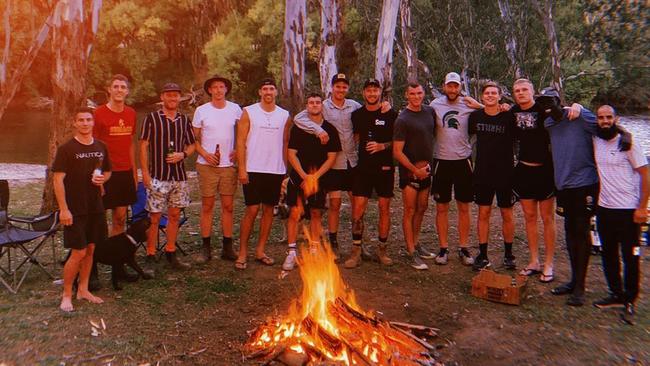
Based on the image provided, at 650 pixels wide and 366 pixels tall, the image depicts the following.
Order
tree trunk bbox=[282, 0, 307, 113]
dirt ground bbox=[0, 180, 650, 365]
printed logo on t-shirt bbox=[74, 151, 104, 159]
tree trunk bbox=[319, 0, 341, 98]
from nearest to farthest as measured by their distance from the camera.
Result: dirt ground bbox=[0, 180, 650, 365] → printed logo on t-shirt bbox=[74, 151, 104, 159] → tree trunk bbox=[282, 0, 307, 113] → tree trunk bbox=[319, 0, 341, 98]

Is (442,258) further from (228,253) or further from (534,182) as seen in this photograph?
(228,253)

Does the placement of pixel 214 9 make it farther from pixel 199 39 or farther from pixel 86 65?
pixel 86 65

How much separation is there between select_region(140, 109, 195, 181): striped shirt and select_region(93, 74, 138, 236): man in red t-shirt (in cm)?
20

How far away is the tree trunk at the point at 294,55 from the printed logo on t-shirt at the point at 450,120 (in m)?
6.62

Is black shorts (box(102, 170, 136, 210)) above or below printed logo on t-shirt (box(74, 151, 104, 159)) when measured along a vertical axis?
below

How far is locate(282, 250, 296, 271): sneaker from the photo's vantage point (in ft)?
A: 22.2

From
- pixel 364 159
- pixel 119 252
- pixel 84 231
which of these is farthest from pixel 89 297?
pixel 364 159

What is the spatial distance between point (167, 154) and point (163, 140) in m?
0.17

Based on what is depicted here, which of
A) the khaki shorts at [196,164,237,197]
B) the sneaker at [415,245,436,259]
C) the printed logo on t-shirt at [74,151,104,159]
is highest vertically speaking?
the printed logo on t-shirt at [74,151,104,159]

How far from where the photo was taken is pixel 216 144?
21.8ft

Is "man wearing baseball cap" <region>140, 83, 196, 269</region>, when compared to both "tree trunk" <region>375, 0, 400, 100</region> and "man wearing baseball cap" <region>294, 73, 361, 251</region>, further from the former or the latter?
"tree trunk" <region>375, 0, 400, 100</region>

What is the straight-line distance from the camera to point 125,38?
132ft

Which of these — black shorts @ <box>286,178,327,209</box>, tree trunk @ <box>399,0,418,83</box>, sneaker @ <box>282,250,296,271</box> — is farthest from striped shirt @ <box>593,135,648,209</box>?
tree trunk @ <box>399,0,418,83</box>

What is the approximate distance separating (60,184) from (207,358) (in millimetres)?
2150
